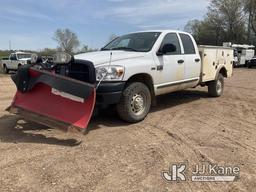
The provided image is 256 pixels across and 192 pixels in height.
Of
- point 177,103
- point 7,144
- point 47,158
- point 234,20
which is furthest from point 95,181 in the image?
point 234,20

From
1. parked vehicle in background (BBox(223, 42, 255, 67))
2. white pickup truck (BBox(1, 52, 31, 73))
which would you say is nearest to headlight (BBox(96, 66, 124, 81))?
white pickup truck (BBox(1, 52, 31, 73))

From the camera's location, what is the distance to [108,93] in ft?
19.4

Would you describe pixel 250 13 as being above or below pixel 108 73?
above

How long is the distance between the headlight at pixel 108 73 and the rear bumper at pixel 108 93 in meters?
0.10

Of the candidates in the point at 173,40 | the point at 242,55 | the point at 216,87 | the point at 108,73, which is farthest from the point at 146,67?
the point at 242,55

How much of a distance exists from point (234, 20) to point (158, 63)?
47.8 meters

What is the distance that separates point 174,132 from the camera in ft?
19.6

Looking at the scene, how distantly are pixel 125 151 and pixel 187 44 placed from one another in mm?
4336

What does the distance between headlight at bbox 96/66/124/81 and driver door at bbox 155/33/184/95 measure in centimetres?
130

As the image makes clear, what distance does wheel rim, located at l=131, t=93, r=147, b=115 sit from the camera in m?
6.48

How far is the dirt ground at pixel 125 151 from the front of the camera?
3.88 meters

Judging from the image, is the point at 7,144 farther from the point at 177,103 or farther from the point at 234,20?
the point at 234,20

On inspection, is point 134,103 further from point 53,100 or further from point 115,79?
point 53,100

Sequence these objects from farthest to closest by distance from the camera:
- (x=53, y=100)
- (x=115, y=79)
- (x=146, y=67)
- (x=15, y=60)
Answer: (x=15, y=60)
(x=146, y=67)
(x=115, y=79)
(x=53, y=100)
